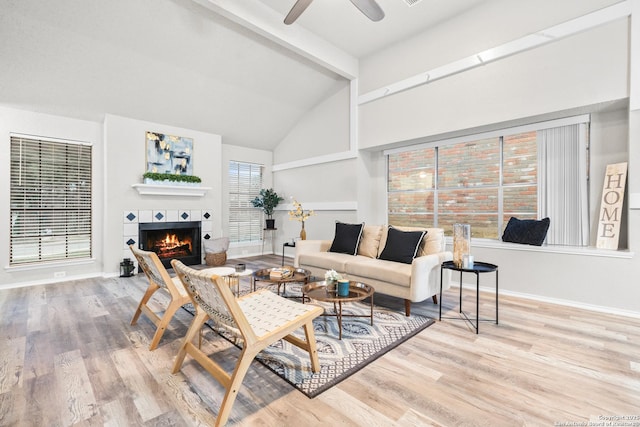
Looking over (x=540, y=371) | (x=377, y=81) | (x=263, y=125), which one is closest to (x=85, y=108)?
(x=263, y=125)

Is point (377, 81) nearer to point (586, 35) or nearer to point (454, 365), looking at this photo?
point (586, 35)

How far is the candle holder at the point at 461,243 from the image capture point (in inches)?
117

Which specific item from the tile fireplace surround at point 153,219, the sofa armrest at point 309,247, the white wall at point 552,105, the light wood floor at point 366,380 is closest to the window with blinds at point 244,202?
the tile fireplace surround at point 153,219

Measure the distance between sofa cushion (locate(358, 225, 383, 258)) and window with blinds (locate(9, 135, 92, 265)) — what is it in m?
4.73

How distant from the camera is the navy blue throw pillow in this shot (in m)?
3.72

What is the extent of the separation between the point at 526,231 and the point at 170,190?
588 centimetres

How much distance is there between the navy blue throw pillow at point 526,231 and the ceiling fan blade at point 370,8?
3.19 meters

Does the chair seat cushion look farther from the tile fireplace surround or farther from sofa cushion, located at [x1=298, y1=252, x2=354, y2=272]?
the tile fireplace surround

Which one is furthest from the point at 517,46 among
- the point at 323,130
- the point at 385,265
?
the point at 323,130

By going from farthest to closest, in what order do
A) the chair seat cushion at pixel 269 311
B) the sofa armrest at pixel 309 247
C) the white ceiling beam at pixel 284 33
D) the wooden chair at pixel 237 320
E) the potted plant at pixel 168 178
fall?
1. the potted plant at pixel 168 178
2. the sofa armrest at pixel 309 247
3. the white ceiling beam at pixel 284 33
4. the chair seat cushion at pixel 269 311
5. the wooden chair at pixel 237 320

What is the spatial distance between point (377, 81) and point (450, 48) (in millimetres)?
1292

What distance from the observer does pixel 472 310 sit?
11.0 ft

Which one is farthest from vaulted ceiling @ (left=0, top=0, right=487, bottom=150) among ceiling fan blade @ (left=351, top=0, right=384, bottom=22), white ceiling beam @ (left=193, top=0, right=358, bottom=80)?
ceiling fan blade @ (left=351, top=0, right=384, bottom=22)

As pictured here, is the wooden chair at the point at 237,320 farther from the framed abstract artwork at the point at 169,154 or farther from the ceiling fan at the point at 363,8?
the framed abstract artwork at the point at 169,154
